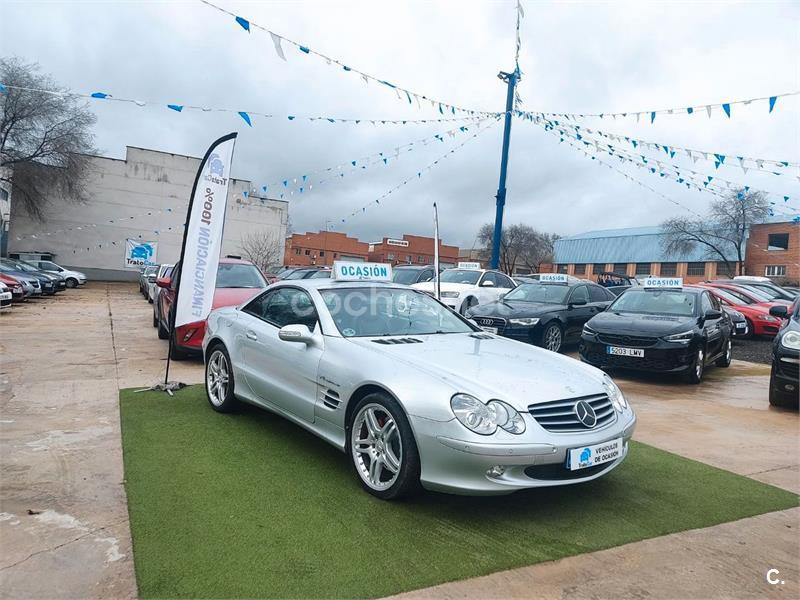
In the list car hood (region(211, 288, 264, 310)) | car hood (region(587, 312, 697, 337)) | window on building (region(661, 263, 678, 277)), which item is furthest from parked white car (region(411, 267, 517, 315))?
window on building (region(661, 263, 678, 277))

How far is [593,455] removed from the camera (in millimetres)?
3275

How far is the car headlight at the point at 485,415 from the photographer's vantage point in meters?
3.08

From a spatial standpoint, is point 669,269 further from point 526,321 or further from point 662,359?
point 662,359

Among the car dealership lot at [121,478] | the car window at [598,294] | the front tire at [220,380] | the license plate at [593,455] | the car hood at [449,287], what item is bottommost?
the car dealership lot at [121,478]

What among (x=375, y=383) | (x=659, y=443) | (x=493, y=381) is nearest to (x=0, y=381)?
(x=375, y=383)

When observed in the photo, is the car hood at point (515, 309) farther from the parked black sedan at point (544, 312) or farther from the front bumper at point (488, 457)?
the front bumper at point (488, 457)

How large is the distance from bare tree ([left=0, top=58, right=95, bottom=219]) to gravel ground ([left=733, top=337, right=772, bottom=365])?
35474 millimetres

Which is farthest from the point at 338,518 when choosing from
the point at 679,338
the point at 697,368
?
the point at 697,368

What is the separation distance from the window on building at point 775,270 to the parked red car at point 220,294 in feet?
162

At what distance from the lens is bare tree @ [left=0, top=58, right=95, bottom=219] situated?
3338 cm

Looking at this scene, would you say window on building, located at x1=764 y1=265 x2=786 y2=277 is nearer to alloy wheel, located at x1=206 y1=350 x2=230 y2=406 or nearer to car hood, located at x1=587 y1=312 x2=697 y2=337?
car hood, located at x1=587 y1=312 x2=697 y2=337

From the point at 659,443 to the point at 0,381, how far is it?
722cm

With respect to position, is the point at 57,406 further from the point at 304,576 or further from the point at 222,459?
the point at 304,576

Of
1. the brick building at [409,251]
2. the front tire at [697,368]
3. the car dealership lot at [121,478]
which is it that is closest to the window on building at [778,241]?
the brick building at [409,251]
